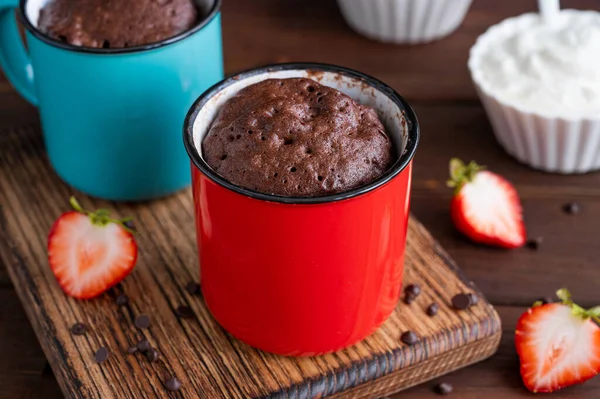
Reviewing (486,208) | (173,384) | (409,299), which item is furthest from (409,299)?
(173,384)

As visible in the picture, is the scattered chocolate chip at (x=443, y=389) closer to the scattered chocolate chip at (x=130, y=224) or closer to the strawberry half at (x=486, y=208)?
the strawberry half at (x=486, y=208)

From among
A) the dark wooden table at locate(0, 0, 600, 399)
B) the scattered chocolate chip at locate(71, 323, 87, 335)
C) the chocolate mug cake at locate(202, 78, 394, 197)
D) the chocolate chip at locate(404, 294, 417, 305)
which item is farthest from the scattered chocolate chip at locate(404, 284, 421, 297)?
the scattered chocolate chip at locate(71, 323, 87, 335)

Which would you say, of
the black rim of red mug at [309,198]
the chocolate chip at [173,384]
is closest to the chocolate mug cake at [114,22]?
the black rim of red mug at [309,198]

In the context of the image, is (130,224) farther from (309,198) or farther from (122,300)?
(309,198)

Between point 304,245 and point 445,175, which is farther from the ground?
point 304,245

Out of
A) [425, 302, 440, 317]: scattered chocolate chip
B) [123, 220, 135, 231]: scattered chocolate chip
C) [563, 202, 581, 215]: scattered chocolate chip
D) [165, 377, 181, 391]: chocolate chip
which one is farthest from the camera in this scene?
[563, 202, 581, 215]: scattered chocolate chip

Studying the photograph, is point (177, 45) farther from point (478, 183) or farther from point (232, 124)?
point (478, 183)

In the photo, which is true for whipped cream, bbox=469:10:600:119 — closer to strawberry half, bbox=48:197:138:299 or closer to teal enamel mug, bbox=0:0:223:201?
teal enamel mug, bbox=0:0:223:201
